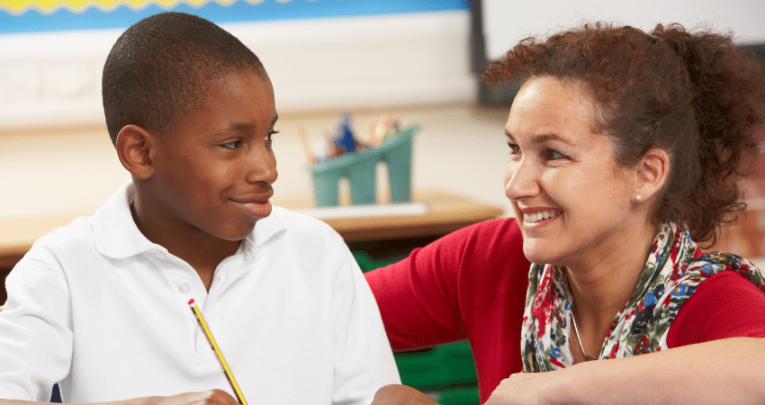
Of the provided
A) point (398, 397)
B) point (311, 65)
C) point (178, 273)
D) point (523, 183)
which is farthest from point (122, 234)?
point (311, 65)

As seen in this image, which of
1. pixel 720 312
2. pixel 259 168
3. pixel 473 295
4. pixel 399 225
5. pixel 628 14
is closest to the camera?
pixel 259 168

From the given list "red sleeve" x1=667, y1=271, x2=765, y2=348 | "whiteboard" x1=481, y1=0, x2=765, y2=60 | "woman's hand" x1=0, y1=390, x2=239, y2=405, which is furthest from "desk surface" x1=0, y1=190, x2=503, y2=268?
"woman's hand" x1=0, y1=390, x2=239, y2=405

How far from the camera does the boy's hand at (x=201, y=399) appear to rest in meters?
0.61

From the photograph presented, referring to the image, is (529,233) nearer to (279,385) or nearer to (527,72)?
(527,72)

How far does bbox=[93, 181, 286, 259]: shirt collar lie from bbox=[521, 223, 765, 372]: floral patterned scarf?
0.47m

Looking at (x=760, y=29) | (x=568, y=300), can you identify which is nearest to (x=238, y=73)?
Result: (x=568, y=300)

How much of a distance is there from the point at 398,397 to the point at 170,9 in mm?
1482

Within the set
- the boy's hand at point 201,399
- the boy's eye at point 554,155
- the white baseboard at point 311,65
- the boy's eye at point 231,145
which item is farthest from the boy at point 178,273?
the white baseboard at point 311,65

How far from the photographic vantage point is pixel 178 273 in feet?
2.61

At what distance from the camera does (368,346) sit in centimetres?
85

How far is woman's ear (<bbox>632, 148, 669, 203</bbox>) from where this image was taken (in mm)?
952

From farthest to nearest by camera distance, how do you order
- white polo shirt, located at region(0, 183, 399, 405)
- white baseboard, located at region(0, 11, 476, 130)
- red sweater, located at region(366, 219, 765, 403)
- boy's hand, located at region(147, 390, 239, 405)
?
white baseboard, located at region(0, 11, 476, 130) → red sweater, located at region(366, 219, 765, 403) → white polo shirt, located at region(0, 183, 399, 405) → boy's hand, located at region(147, 390, 239, 405)

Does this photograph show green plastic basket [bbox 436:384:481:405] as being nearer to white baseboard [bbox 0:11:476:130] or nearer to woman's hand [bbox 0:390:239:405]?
white baseboard [bbox 0:11:476:130]

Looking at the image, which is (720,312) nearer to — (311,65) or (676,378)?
(676,378)
